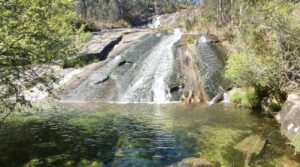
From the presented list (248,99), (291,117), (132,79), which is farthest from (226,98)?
(291,117)

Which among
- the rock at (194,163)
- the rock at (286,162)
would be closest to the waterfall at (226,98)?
the rock at (286,162)

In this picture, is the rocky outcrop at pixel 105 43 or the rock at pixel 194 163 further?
the rocky outcrop at pixel 105 43

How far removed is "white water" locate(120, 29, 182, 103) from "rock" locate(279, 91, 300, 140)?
16.4 m

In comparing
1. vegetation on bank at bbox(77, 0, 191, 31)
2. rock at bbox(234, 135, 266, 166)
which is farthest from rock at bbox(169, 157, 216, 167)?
vegetation on bank at bbox(77, 0, 191, 31)

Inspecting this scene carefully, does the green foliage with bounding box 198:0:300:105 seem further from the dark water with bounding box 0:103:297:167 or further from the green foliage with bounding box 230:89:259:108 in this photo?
the dark water with bounding box 0:103:297:167

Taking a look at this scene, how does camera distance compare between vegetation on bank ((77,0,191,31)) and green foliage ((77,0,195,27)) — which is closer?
vegetation on bank ((77,0,191,31))

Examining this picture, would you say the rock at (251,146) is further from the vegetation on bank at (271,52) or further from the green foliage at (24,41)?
the green foliage at (24,41)

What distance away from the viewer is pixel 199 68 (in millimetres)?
44094

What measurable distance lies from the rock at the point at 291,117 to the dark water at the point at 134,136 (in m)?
0.64

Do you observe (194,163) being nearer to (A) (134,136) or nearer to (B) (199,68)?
(A) (134,136)

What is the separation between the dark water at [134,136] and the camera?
20344 mm

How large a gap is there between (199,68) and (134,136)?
67.9 feet

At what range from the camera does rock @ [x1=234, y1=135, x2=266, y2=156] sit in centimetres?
2092

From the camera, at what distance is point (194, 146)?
73.8 ft
